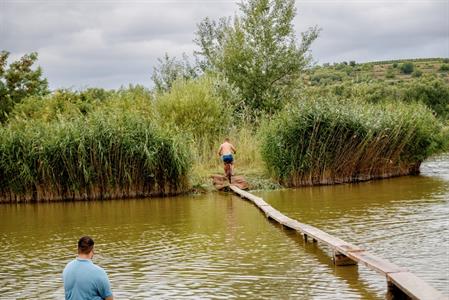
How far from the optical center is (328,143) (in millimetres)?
26062

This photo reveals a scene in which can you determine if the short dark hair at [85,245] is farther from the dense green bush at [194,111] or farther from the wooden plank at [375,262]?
the dense green bush at [194,111]

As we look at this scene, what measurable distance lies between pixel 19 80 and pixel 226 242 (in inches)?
1640

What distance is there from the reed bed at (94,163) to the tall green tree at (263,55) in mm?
17024

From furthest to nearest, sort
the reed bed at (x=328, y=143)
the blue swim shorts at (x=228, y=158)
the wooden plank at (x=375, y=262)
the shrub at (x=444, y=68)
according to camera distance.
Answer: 1. the shrub at (x=444, y=68)
2. the reed bed at (x=328, y=143)
3. the blue swim shorts at (x=228, y=158)
4. the wooden plank at (x=375, y=262)

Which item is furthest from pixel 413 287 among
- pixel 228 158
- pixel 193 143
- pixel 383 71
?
pixel 383 71

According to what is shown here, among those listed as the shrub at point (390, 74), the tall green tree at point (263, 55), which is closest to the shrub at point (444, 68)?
the shrub at point (390, 74)

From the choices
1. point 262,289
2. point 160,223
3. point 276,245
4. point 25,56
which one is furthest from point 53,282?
point 25,56

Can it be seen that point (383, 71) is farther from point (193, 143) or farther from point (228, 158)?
point (228, 158)

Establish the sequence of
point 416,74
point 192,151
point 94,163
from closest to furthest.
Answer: point 94,163
point 192,151
point 416,74

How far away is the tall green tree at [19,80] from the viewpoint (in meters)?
50.4

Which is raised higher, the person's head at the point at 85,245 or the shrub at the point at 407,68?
the shrub at the point at 407,68

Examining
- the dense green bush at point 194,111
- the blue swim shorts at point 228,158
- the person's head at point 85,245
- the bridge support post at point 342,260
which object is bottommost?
the bridge support post at point 342,260

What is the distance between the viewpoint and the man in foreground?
734 cm

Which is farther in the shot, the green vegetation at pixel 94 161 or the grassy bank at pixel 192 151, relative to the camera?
the grassy bank at pixel 192 151
